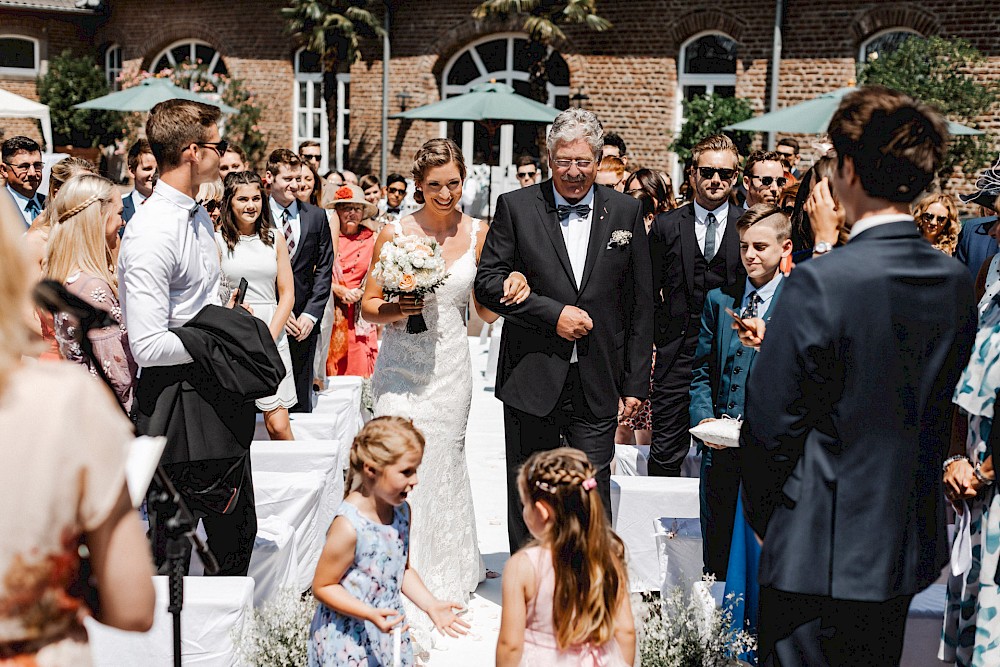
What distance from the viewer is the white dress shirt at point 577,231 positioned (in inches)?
191

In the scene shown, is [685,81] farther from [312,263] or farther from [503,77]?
[312,263]

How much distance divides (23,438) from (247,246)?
492 centimetres

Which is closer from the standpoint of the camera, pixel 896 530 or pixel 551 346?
pixel 896 530

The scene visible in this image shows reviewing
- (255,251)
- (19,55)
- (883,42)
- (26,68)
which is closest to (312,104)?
(26,68)

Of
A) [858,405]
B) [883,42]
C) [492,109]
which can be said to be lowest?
[858,405]

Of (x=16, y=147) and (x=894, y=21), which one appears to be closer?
(x=16, y=147)

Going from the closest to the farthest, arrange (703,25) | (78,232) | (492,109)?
(78,232) → (492,109) → (703,25)

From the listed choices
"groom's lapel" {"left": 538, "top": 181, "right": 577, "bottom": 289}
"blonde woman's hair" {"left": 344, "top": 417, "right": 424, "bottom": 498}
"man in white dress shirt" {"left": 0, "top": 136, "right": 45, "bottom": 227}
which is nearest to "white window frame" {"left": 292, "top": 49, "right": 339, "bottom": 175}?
"man in white dress shirt" {"left": 0, "top": 136, "right": 45, "bottom": 227}

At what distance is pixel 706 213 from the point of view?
5.77 metres

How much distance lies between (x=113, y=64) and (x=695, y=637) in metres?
28.3

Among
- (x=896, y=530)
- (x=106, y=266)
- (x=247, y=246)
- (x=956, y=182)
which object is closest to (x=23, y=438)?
(x=896, y=530)

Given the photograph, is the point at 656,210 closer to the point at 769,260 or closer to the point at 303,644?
the point at 769,260

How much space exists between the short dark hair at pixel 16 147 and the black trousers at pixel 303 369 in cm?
266

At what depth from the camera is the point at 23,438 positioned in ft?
5.27
